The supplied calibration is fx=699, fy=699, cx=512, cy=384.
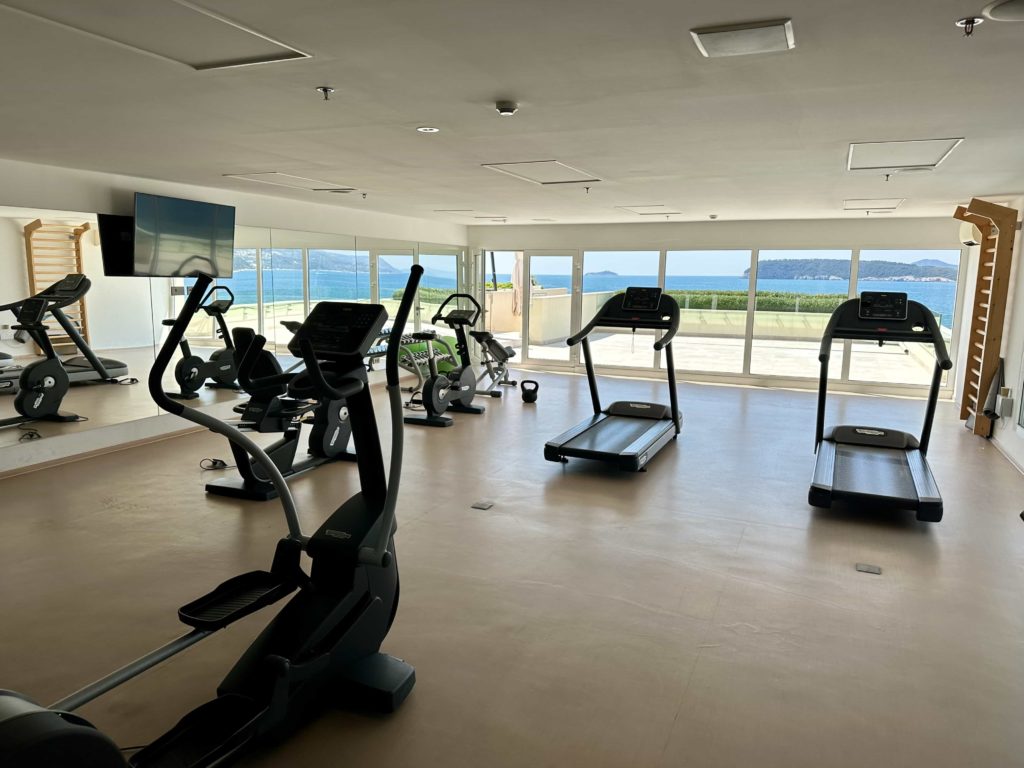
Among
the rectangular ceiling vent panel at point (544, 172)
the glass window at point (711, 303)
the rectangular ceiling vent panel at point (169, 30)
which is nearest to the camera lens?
the rectangular ceiling vent panel at point (169, 30)

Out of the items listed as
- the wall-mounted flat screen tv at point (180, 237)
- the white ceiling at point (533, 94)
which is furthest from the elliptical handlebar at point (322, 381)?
the wall-mounted flat screen tv at point (180, 237)

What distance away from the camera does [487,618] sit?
130 inches

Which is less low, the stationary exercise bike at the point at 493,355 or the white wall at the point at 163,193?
the white wall at the point at 163,193

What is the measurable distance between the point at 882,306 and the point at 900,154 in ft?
4.91

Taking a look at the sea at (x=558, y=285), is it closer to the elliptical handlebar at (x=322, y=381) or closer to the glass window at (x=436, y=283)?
the glass window at (x=436, y=283)

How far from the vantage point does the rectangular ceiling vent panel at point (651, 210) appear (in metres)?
8.40

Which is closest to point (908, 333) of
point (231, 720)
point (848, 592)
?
point (848, 592)

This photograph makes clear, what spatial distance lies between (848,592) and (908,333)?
289 cm

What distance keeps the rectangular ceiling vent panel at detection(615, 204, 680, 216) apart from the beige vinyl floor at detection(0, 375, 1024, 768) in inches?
146

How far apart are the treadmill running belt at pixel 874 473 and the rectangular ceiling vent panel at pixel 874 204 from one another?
118 inches

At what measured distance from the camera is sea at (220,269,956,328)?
8041 millimetres

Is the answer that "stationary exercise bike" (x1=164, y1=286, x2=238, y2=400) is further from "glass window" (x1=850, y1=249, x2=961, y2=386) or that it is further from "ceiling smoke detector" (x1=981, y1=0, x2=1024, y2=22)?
"glass window" (x1=850, y1=249, x2=961, y2=386)

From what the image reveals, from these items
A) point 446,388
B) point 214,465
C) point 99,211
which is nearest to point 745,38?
point 214,465

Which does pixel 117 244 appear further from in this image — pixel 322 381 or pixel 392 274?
pixel 322 381
